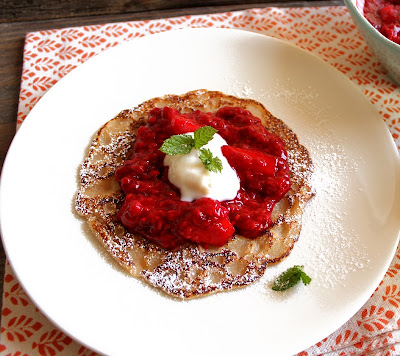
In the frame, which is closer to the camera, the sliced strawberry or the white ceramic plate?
the white ceramic plate

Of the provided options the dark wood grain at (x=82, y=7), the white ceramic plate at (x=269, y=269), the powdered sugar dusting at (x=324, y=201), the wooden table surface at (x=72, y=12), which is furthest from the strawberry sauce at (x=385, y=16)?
the dark wood grain at (x=82, y=7)

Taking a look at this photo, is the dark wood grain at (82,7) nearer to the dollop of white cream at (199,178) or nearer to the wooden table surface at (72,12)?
the wooden table surface at (72,12)

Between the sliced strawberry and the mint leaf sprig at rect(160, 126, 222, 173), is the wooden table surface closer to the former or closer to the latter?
the mint leaf sprig at rect(160, 126, 222, 173)

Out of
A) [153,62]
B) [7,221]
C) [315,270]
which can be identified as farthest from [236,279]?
[153,62]

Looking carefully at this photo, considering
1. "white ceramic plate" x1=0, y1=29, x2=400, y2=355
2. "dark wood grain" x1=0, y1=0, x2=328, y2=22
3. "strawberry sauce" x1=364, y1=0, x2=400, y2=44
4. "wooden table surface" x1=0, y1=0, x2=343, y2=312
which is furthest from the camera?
"dark wood grain" x1=0, y1=0, x2=328, y2=22

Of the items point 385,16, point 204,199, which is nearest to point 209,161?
point 204,199

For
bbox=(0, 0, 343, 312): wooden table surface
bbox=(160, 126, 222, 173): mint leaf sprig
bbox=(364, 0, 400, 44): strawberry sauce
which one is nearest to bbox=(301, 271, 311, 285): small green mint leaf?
bbox=(160, 126, 222, 173): mint leaf sprig
